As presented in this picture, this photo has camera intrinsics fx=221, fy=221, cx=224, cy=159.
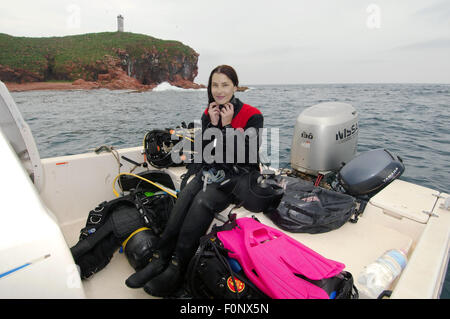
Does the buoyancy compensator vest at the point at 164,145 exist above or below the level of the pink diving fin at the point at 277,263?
above

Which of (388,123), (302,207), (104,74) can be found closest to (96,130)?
(302,207)

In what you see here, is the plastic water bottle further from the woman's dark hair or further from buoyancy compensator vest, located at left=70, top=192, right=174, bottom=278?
the woman's dark hair

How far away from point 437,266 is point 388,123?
23.7 ft

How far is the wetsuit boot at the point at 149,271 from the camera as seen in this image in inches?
58.8

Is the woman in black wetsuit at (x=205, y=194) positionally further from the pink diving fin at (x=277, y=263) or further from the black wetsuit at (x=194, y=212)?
the pink diving fin at (x=277, y=263)

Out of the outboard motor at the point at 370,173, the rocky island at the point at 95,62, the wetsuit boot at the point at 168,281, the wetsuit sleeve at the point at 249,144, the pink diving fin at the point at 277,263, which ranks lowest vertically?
the wetsuit boot at the point at 168,281

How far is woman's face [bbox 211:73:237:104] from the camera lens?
6.42 feet

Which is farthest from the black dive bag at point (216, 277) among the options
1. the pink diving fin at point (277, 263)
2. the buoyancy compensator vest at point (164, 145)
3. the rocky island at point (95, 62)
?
the rocky island at point (95, 62)

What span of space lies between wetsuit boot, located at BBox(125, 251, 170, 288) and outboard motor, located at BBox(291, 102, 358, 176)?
163 cm

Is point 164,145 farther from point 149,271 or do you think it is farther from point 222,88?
point 149,271

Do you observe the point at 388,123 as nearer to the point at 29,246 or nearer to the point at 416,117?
the point at 416,117

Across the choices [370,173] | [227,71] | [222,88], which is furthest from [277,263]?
[227,71]

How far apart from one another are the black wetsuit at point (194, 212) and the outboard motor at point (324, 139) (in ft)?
2.35

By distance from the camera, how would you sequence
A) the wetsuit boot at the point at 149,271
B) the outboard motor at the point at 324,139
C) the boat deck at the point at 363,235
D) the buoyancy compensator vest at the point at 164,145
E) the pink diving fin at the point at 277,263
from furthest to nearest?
1. the buoyancy compensator vest at the point at 164,145
2. the outboard motor at the point at 324,139
3. the wetsuit boot at the point at 149,271
4. the boat deck at the point at 363,235
5. the pink diving fin at the point at 277,263
